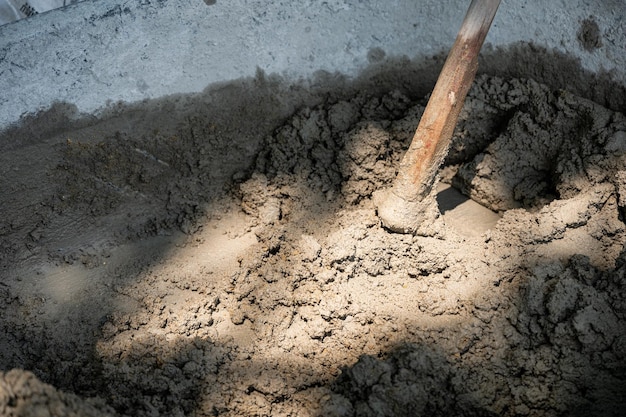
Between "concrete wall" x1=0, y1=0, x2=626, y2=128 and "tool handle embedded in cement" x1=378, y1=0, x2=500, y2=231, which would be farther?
"concrete wall" x1=0, y1=0, x2=626, y2=128

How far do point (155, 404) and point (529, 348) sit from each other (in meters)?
1.02

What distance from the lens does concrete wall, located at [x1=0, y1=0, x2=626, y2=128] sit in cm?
203

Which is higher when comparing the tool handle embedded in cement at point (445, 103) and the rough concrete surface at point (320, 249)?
the tool handle embedded in cement at point (445, 103)

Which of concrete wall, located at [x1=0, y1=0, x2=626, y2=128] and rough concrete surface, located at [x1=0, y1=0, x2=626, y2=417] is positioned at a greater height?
concrete wall, located at [x1=0, y1=0, x2=626, y2=128]

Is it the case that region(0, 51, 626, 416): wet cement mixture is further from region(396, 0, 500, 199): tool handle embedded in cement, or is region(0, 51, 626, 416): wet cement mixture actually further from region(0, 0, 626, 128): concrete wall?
region(396, 0, 500, 199): tool handle embedded in cement

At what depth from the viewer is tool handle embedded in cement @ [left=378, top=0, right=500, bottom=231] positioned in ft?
6.00

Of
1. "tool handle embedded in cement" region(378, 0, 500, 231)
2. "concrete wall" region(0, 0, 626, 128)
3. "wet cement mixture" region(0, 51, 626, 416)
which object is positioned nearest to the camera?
"wet cement mixture" region(0, 51, 626, 416)

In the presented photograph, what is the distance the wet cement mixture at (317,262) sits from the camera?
5.66 feet

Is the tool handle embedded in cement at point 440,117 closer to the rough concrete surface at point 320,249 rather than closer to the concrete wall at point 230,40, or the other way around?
the rough concrete surface at point 320,249

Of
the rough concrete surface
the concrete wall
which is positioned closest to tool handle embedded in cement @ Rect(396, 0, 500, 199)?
the rough concrete surface

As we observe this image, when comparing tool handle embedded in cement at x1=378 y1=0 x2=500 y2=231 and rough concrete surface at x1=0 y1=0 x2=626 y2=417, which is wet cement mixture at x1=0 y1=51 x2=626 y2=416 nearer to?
rough concrete surface at x1=0 y1=0 x2=626 y2=417

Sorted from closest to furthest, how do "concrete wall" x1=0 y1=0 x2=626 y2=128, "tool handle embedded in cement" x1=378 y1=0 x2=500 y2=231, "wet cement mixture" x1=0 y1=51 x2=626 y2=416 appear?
1. "wet cement mixture" x1=0 y1=51 x2=626 y2=416
2. "tool handle embedded in cement" x1=378 y1=0 x2=500 y2=231
3. "concrete wall" x1=0 y1=0 x2=626 y2=128

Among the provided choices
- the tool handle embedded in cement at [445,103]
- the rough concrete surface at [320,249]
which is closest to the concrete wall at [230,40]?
the rough concrete surface at [320,249]

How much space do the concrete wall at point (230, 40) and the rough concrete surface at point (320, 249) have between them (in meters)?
0.03
